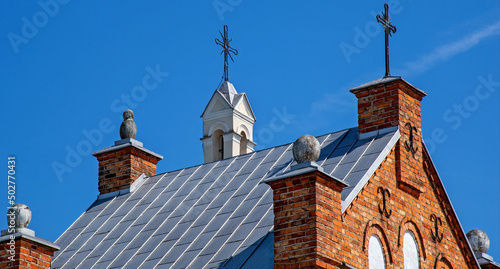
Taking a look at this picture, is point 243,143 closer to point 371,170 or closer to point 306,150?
point 371,170

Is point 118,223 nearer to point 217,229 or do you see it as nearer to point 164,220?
point 164,220

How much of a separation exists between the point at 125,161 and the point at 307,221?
10.4 metres

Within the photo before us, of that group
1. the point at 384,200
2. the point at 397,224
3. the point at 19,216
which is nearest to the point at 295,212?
the point at 384,200

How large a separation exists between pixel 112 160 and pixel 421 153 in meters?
9.46

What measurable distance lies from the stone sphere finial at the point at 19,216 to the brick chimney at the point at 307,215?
17.8 feet

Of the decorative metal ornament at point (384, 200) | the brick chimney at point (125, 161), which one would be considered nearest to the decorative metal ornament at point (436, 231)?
the decorative metal ornament at point (384, 200)

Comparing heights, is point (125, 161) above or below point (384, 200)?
above

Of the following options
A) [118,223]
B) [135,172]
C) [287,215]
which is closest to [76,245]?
[118,223]

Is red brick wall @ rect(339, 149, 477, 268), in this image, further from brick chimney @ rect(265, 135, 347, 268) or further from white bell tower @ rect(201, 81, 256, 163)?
white bell tower @ rect(201, 81, 256, 163)

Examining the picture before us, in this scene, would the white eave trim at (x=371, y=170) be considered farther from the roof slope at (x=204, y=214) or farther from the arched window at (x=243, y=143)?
the arched window at (x=243, y=143)

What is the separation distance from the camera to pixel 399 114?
22828mm

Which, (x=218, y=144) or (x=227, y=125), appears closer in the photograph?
(x=227, y=125)

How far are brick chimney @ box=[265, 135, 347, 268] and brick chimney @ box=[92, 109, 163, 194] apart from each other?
921 centimetres

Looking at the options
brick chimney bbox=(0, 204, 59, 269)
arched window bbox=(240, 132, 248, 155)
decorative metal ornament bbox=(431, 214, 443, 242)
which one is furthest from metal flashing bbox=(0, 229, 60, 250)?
arched window bbox=(240, 132, 248, 155)
